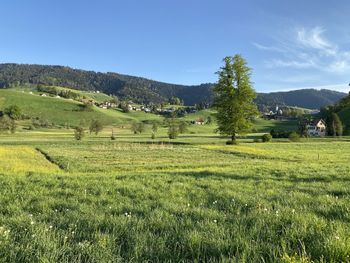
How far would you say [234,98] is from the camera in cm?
6394

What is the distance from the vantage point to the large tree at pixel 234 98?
63.5 meters

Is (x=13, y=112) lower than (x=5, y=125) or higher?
higher

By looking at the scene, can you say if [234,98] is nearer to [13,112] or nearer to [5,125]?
[5,125]

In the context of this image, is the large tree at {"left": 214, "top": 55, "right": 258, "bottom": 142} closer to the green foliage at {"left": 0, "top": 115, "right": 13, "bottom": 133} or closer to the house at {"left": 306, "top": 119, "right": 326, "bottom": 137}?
the green foliage at {"left": 0, "top": 115, "right": 13, "bottom": 133}

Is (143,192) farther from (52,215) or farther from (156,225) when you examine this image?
(156,225)

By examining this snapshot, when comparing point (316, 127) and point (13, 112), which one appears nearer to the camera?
point (13, 112)

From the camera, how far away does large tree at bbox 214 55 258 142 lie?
2501 inches

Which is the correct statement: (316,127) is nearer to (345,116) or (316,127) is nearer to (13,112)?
(345,116)

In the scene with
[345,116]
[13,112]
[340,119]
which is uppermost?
[345,116]

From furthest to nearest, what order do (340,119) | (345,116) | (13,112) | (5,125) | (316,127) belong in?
(316,127), (13,112), (345,116), (340,119), (5,125)

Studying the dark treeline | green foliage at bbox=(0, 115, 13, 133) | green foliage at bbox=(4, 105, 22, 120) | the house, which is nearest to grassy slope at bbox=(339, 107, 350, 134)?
the dark treeline

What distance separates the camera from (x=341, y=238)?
4.83 meters

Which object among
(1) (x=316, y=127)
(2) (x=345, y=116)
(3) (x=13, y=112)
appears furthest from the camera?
(1) (x=316, y=127)

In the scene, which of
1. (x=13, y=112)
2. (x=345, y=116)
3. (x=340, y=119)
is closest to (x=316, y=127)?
(x=340, y=119)
